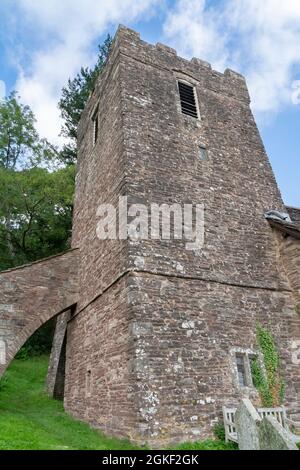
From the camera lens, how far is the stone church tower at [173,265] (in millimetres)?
7395

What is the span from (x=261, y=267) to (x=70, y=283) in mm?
5889

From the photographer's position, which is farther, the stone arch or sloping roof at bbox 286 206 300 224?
sloping roof at bbox 286 206 300 224

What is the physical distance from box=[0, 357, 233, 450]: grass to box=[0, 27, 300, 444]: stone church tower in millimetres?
339

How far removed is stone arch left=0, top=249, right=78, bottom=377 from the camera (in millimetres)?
9953

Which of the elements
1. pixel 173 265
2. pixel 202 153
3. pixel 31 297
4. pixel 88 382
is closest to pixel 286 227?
pixel 202 153

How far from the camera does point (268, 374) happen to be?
8.52 m

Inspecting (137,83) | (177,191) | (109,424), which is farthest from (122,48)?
(109,424)

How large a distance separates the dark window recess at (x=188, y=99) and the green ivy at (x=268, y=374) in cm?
727

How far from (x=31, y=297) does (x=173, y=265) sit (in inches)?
182

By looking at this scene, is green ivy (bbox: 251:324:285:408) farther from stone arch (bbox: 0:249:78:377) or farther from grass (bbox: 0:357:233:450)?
stone arch (bbox: 0:249:78:377)

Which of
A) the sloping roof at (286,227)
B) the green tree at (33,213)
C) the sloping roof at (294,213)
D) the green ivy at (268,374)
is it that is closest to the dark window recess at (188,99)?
the sloping roof at (286,227)

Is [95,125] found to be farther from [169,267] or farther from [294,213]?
[294,213]

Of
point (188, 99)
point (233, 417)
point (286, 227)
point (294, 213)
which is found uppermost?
point (188, 99)

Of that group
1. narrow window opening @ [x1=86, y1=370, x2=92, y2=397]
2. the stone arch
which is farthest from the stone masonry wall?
the stone arch
